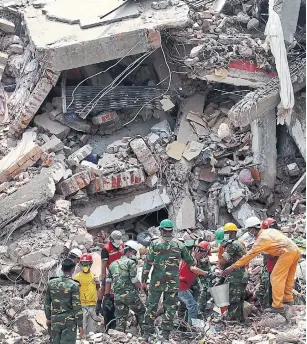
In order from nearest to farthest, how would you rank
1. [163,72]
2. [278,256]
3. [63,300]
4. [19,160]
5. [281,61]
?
[63,300] < [278,256] < [281,61] < [19,160] < [163,72]

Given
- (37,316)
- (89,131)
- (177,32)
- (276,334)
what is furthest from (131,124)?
(276,334)

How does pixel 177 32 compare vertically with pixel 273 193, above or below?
above

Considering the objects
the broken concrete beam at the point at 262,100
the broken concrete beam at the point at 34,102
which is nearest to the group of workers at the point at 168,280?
the broken concrete beam at the point at 262,100

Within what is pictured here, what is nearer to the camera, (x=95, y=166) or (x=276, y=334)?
(x=276, y=334)

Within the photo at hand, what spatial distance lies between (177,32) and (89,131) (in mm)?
2277

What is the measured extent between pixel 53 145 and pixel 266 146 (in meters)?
3.55

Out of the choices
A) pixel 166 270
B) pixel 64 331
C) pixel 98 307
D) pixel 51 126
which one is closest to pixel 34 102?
pixel 51 126

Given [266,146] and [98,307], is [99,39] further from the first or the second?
[98,307]

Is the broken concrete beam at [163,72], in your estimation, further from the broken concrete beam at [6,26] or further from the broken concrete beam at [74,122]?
the broken concrete beam at [6,26]

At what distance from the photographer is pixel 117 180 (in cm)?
1369

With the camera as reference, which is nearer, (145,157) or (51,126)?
(145,157)

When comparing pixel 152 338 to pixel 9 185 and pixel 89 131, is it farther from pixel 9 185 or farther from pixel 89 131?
pixel 89 131

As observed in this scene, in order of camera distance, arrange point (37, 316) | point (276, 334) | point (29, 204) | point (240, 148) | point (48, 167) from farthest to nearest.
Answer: point (240, 148) < point (48, 167) < point (29, 204) < point (37, 316) < point (276, 334)

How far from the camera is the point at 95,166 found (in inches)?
537
